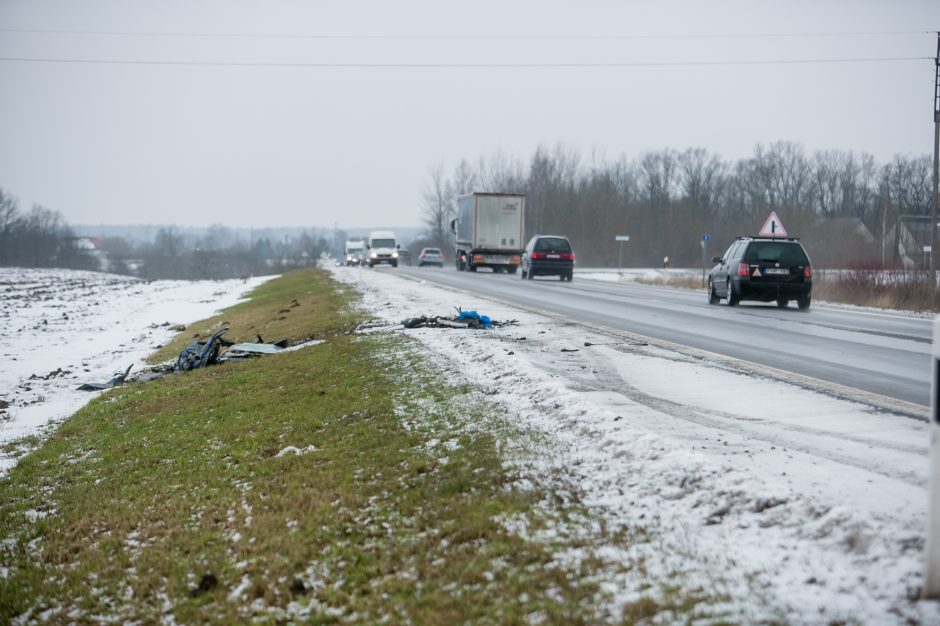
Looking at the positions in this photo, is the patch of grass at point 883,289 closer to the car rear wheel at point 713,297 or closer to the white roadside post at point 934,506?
the car rear wheel at point 713,297

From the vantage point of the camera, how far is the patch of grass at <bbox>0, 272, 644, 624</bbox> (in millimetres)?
4746

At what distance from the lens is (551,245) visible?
40094 mm

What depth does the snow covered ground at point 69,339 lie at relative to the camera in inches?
546

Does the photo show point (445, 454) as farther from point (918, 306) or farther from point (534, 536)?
point (918, 306)

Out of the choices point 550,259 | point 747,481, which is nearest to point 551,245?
point 550,259

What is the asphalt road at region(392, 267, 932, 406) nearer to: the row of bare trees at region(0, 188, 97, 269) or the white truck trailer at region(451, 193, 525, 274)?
the white truck trailer at region(451, 193, 525, 274)

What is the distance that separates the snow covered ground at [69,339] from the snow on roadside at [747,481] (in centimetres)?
668

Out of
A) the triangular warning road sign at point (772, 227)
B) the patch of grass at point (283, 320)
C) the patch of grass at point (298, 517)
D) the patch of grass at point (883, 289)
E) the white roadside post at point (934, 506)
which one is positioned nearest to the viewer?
the white roadside post at point (934, 506)

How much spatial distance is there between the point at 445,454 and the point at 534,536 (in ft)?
6.65

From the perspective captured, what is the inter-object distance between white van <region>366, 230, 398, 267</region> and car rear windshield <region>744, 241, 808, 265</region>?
145 ft

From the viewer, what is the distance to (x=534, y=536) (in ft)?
16.5

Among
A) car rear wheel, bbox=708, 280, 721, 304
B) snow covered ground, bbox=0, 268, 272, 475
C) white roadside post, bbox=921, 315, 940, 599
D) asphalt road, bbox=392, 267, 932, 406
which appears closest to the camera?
white roadside post, bbox=921, 315, 940, 599

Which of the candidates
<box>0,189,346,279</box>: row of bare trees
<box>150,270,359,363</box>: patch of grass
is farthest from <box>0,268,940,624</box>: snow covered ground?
<box>0,189,346,279</box>: row of bare trees

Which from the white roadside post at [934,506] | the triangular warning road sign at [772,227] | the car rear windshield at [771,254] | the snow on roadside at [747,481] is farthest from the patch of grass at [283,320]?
the white roadside post at [934,506]
